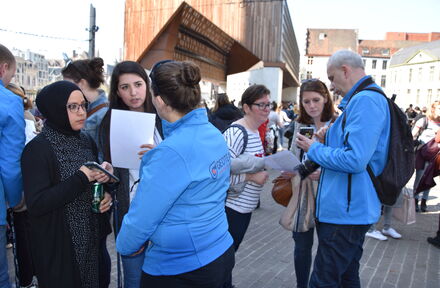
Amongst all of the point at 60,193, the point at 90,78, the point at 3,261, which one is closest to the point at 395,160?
the point at 60,193

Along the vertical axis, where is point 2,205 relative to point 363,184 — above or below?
below

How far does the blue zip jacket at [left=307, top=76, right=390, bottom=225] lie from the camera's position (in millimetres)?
2148

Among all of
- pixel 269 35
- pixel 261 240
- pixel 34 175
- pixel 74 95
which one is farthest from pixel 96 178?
pixel 269 35

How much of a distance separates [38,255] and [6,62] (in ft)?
5.15

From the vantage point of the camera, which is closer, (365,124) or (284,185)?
(365,124)

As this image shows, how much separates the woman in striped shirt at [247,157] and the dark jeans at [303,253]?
473 mm

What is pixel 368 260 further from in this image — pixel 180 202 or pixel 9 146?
pixel 9 146

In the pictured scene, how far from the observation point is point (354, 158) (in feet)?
7.00

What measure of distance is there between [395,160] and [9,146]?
2510 mm

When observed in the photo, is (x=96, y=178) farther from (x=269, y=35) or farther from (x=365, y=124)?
(x=269, y=35)

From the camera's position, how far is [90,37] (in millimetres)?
11625

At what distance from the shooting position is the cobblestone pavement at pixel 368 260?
3967 mm

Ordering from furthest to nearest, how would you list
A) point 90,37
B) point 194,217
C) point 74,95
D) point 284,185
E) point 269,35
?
point 269,35, point 90,37, point 284,185, point 74,95, point 194,217

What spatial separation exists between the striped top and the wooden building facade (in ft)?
25.9
